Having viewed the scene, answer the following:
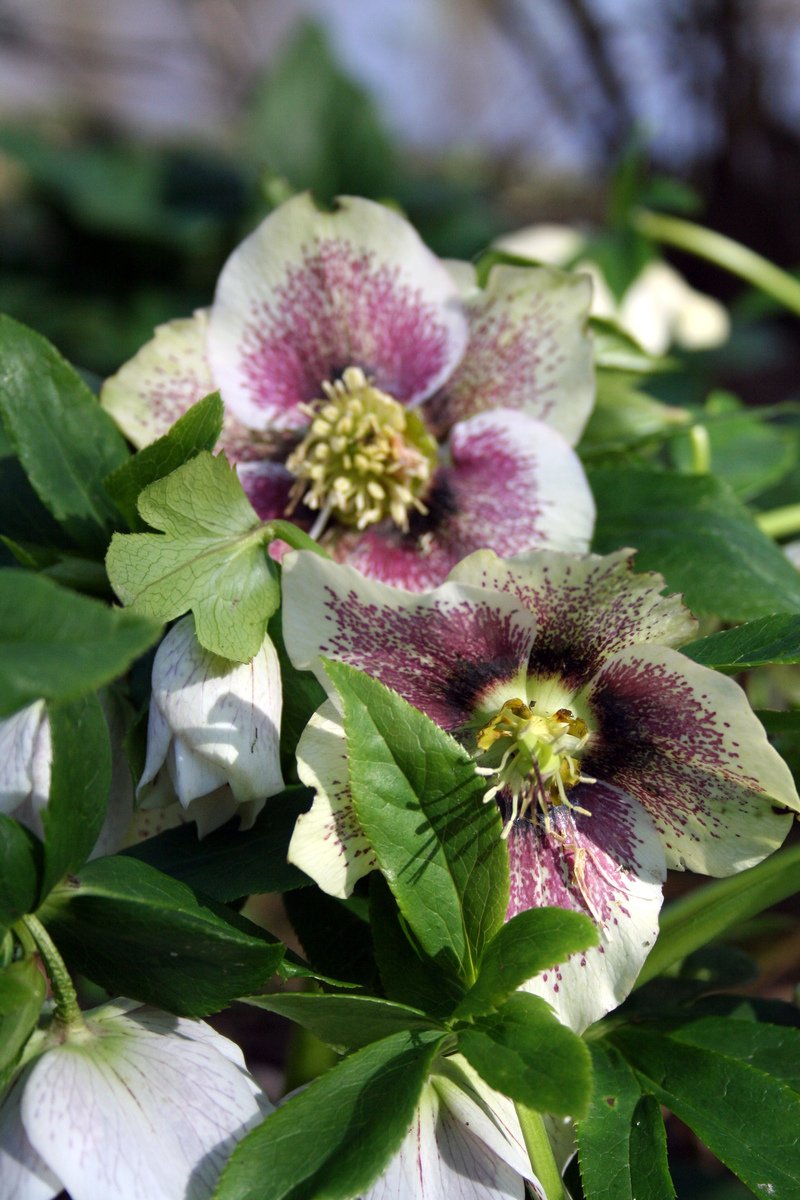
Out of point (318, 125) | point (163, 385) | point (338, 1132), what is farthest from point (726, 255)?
point (318, 125)

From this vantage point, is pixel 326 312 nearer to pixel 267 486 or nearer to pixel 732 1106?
pixel 267 486

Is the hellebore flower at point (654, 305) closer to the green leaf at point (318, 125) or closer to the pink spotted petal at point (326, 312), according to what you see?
the pink spotted petal at point (326, 312)

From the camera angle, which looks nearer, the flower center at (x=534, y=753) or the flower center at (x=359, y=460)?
the flower center at (x=534, y=753)

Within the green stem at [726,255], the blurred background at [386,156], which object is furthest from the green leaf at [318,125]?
the green stem at [726,255]

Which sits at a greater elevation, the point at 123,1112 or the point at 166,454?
the point at 166,454

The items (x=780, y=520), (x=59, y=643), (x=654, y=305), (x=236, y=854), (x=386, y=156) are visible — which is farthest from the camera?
(x=386, y=156)

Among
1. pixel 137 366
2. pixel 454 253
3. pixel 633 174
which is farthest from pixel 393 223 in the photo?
pixel 454 253
